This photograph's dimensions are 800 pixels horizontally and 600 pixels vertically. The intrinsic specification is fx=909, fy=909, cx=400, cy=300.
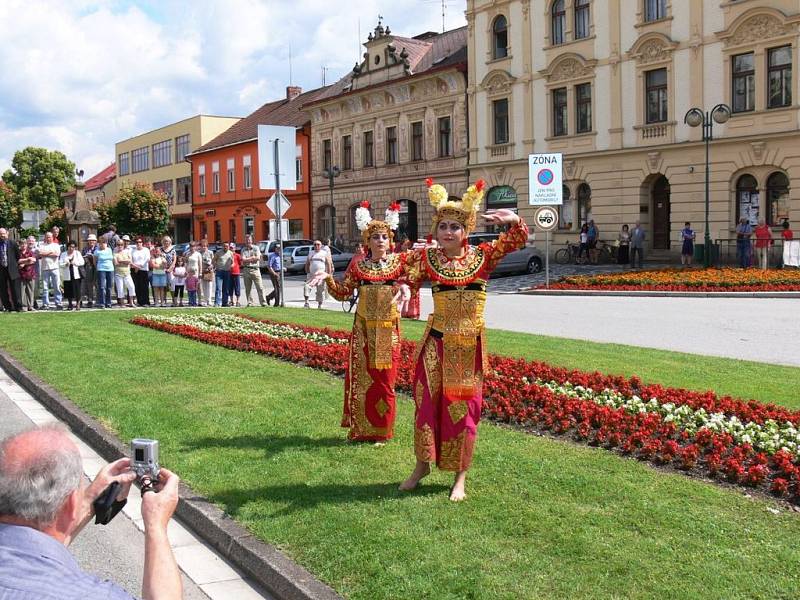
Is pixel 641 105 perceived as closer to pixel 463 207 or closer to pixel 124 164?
pixel 463 207

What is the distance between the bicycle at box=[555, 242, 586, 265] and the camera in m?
37.5

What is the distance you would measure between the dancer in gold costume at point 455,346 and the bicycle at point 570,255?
3195 cm

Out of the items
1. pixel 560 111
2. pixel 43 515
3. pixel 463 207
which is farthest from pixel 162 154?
pixel 43 515

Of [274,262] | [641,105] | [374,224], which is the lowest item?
[274,262]

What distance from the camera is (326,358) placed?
11914 mm

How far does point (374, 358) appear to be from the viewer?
7.52m

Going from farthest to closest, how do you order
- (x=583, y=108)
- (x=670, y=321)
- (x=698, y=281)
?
1. (x=583, y=108)
2. (x=698, y=281)
3. (x=670, y=321)

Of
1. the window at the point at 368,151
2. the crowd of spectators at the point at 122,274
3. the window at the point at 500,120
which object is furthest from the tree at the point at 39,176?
the crowd of spectators at the point at 122,274

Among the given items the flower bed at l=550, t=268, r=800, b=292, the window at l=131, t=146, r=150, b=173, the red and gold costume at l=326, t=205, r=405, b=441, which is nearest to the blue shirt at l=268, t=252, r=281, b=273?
the flower bed at l=550, t=268, r=800, b=292

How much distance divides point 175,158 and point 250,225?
1768cm

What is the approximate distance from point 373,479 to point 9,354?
9.23 meters

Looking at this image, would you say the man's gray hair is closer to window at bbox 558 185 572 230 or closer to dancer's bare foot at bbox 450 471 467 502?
dancer's bare foot at bbox 450 471 467 502

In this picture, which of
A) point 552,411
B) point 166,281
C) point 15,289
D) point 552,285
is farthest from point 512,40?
→ point 552,411

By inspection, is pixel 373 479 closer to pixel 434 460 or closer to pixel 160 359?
pixel 434 460
